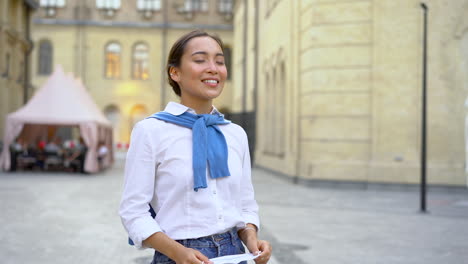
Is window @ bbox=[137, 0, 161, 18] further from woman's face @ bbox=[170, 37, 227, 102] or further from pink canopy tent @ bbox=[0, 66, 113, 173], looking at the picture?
woman's face @ bbox=[170, 37, 227, 102]

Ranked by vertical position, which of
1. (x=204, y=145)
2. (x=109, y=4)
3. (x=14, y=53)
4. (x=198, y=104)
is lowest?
(x=204, y=145)

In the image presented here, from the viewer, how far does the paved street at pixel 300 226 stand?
22.2 feet

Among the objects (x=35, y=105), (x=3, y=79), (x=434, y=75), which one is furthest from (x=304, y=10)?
(x=3, y=79)

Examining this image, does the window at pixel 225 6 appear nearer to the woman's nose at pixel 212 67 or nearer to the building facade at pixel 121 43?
the building facade at pixel 121 43

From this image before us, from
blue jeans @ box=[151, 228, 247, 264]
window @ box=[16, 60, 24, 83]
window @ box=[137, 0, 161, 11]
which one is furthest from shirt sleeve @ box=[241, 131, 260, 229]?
window @ box=[137, 0, 161, 11]

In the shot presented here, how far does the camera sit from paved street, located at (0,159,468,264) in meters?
6.77

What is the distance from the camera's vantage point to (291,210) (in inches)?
430

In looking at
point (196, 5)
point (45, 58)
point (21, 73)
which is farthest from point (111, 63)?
point (21, 73)

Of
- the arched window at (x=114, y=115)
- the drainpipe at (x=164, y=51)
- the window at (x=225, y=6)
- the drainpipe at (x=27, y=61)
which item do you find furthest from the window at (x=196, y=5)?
the drainpipe at (x=27, y=61)

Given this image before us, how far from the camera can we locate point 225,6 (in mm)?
40312

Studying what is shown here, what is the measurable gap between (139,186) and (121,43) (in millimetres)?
39308

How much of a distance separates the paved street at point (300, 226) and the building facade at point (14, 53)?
1370 cm

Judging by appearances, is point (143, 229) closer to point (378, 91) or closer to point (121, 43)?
point (378, 91)

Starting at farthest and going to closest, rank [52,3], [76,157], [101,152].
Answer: [52,3] → [101,152] → [76,157]
